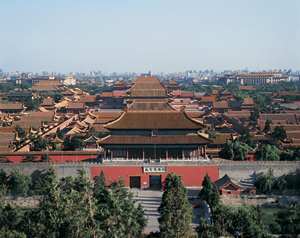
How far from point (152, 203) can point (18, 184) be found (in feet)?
34.0

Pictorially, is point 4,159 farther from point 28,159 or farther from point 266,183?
point 266,183

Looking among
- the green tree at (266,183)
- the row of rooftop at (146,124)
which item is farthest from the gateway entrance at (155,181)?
the green tree at (266,183)

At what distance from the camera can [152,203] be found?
2453 cm

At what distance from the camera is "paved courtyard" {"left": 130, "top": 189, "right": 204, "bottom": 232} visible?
21786 mm

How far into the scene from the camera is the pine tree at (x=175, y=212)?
53.5 feet

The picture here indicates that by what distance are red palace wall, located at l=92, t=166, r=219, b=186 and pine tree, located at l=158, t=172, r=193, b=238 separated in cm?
881

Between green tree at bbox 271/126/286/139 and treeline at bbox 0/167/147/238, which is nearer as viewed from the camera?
treeline at bbox 0/167/147/238

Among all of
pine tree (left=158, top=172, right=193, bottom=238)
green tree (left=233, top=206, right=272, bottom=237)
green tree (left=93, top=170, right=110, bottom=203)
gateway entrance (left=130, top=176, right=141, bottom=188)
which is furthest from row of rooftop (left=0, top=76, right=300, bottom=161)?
green tree (left=233, top=206, right=272, bottom=237)

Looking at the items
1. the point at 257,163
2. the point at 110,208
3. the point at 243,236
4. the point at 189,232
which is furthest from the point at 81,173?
the point at 257,163

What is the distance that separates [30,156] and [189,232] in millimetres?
17702

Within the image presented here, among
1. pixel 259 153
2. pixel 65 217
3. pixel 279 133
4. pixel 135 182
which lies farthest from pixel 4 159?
pixel 279 133

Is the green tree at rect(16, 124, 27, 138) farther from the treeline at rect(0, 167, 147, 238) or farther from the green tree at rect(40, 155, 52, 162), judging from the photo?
the treeline at rect(0, 167, 147, 238)

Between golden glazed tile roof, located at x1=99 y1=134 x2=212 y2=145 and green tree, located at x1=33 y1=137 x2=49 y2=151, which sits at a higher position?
golden glazed tile roof, located at x1=99 y1=134 x2=212 y2=145

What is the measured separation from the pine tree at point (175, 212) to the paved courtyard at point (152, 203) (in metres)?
3.84
